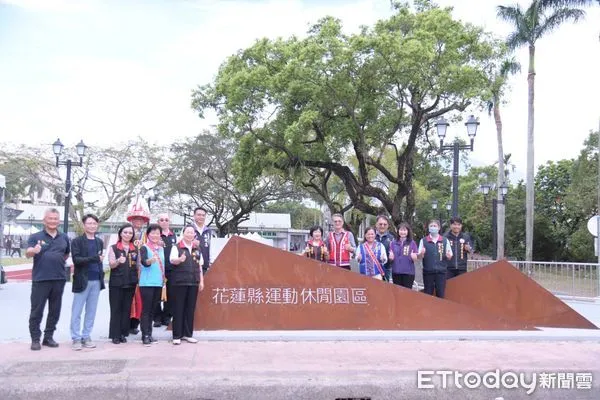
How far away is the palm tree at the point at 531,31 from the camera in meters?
23.1

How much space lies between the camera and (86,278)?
6.26m

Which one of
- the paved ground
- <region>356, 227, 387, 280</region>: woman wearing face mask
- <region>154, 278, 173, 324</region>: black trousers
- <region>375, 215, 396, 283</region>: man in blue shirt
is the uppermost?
<region>375, 215, 396, 283</region>: man in blue shirt

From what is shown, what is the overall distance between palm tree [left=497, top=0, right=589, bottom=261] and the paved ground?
17.7m

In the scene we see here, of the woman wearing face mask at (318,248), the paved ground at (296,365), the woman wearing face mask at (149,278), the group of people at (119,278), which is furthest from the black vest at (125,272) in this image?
the woman wearing face mask at (318,248)

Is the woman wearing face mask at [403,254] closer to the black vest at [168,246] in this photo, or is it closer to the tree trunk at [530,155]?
the black vest at [168,246]

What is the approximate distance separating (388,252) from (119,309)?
13.1 feet

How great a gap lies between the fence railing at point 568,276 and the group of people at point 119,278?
29.4 feet

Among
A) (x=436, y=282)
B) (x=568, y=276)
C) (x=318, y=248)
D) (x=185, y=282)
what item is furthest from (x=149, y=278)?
(x=568, y=276)

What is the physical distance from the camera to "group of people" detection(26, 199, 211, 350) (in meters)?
6.14

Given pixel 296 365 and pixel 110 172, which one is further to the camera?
pixel 110 172

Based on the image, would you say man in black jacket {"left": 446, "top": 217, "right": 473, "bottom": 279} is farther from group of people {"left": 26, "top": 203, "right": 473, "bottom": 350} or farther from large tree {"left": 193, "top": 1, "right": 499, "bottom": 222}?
large tree {"left": 193, "top": 1, "right": 499, "bottom": 222}

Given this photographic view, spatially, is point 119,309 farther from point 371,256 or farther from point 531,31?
point 531,31

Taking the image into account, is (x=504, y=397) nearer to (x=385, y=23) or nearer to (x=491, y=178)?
(x=385, y=23)

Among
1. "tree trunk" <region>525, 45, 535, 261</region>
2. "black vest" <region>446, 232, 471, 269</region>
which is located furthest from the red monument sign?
"tree trunk" <region>525, 45, 535, 261</region>
